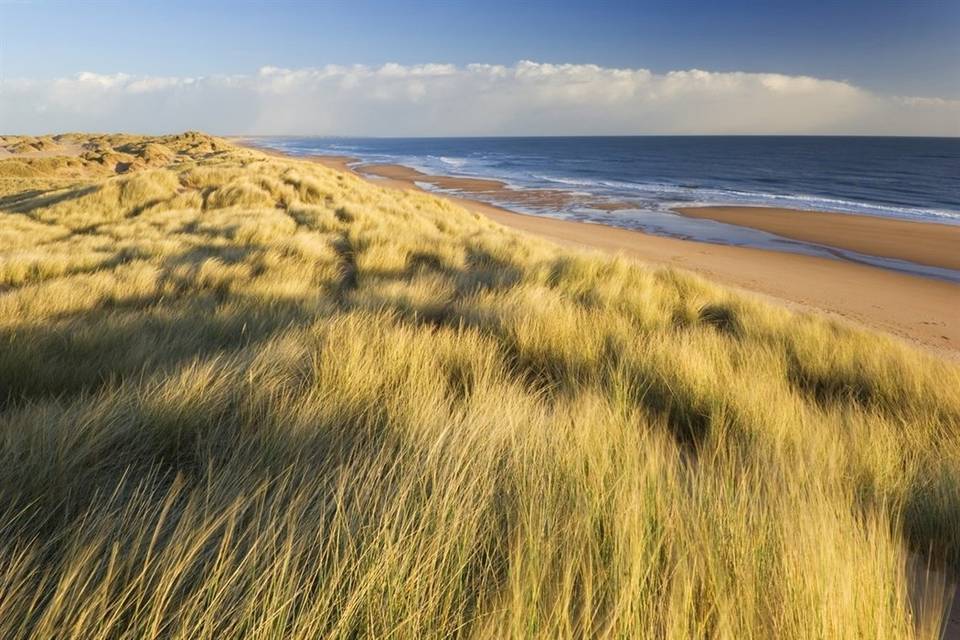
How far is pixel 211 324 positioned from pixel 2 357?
48.8 inches

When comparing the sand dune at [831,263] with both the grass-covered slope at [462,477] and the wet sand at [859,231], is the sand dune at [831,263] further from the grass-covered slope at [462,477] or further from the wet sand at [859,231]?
the grass-covered slope at [462,477]

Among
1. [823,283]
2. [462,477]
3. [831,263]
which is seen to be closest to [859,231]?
[831,263]

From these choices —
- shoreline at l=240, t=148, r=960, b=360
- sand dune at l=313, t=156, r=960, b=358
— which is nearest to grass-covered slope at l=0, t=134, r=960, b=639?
shoreline at l=240, t=148, r=960, b=360

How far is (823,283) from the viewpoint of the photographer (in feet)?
38.1

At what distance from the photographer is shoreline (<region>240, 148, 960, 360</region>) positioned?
340 inches

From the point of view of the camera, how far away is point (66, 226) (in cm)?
984

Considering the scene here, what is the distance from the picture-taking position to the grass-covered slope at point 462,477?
1100mm

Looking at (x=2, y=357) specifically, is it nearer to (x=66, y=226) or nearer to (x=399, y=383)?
(x=399, y=383)

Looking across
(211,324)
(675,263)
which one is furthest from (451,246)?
(675,263)

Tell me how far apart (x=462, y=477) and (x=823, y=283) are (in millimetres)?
13532

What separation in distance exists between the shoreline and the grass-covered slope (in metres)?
5.76

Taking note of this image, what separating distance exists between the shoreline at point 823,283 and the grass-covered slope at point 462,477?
5.76 metres

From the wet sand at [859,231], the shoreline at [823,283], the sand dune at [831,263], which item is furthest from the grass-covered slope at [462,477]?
the wet sand at [859,231]

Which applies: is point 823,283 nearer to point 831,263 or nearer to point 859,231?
point 831,263
